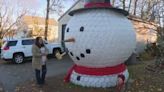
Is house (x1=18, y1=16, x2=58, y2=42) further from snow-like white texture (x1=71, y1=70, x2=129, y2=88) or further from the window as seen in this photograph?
snow-like white texture (x1=71, y1=70, x2=129, y2=88)

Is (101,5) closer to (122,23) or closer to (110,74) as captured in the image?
(122,23)

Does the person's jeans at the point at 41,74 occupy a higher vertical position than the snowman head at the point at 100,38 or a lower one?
lower

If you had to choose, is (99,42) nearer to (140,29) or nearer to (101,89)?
(101,89)

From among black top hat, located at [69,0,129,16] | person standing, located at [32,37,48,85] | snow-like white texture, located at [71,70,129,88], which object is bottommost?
snow-like white texture, located at [71,70,129,88]

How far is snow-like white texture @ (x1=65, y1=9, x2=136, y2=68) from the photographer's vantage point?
9.86 m

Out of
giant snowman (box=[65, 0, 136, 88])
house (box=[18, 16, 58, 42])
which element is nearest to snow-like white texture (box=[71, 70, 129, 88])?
giant snowman (box=[65, 0, 136, 88])

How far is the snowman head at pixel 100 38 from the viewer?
388 inches

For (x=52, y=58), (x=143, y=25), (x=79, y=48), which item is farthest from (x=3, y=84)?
(x=143, y=25)

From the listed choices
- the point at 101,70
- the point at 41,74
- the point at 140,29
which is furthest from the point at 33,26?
the point at 101,70

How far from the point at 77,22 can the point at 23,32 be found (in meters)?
39.7

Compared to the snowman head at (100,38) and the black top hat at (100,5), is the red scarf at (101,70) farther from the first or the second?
the black top hat at (100,5)

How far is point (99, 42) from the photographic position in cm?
982

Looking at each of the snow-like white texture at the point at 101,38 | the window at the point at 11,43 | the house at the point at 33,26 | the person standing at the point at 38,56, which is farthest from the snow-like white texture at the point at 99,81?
the house at the point at 33,26

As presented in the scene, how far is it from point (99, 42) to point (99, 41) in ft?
0.12
